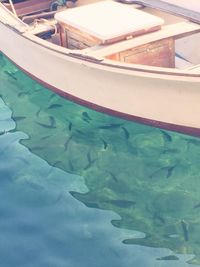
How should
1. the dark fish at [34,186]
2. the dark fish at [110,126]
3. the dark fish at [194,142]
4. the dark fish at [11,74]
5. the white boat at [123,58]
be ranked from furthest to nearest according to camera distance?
1. the dark fish at [11,74]
2. the dark fish at [110,126]
3. the dark fish at [194,142]
4. the dark fish at [34,186]
5. the white boat at [123,58]

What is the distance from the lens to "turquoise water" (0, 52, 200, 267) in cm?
973

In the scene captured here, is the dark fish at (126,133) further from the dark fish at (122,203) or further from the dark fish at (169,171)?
the dark fish at (122,203)

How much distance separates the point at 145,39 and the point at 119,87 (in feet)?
4.36

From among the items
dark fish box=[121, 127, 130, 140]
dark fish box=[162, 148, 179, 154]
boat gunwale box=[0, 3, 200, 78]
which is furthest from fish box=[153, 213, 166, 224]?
boat gunwale box=[0, 3, 200, 78]

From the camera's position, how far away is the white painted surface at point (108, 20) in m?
12.1

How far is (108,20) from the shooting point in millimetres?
12609

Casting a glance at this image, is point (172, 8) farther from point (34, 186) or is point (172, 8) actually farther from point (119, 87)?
point (34, 186)

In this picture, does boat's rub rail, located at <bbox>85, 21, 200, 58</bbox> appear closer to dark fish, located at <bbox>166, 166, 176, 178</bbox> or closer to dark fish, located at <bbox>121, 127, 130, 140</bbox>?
dark fish, located at <bbox>121, 127, 130, 140</bbox>

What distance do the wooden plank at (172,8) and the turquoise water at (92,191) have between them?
10.4 feet

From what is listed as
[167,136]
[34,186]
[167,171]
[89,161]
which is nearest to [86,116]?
[89,161]

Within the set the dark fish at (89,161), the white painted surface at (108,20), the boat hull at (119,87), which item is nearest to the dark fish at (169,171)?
the boat hull at (119,87)

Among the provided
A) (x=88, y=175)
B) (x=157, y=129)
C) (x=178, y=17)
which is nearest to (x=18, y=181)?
(x=88, y=175)

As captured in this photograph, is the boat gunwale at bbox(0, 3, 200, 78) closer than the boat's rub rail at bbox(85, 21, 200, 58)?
Yes

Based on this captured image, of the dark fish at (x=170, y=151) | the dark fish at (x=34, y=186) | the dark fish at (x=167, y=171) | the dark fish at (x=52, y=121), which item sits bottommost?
the dark fish at (x=34, y=186)
